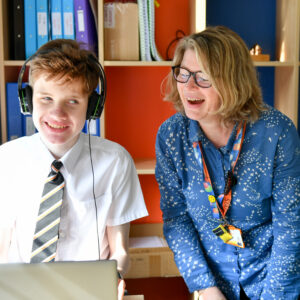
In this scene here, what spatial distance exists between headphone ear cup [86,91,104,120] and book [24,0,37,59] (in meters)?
0.99

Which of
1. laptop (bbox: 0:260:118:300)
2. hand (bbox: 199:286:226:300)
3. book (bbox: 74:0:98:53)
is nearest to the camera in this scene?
laptop (bbox: 0:260:118:300)

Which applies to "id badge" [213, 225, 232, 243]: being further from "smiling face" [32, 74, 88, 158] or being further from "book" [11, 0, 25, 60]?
"book" [11, 0, 25, 60]

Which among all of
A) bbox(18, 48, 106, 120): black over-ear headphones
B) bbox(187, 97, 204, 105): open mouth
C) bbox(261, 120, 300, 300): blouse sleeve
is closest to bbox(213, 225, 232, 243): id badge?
bbox(261, 120, 300, 300): blouse sleeve

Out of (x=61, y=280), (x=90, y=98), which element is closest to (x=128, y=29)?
(x=90, y=98)

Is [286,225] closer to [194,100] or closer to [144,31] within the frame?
[194,100]

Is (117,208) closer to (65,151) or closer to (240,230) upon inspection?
(65,151)

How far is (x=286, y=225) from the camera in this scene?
1380 millimetres

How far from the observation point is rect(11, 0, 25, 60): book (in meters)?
2.08

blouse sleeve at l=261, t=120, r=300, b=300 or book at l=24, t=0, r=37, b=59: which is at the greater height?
book at l=24, t=0, r=37, b=59

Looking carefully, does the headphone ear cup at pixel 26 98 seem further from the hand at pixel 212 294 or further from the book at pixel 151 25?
the book at pixel 151 25

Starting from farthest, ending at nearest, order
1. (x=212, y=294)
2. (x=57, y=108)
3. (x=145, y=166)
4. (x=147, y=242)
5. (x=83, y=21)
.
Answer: (x=147, y=242) → (x=145, y=166) → (x=83, y=21) → (x=212, y=294) → (x=57, y=108)

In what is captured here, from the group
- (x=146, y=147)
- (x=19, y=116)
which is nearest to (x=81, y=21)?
(x=19, y=116)

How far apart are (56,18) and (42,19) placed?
0.23 feet

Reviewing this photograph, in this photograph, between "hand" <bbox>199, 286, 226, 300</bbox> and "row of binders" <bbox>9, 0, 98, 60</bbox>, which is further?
"row of binders" <bbox>9, 0, 98, 60</bbox>
